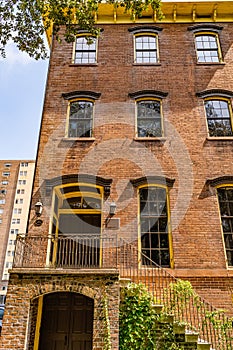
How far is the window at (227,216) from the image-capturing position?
31.0ft

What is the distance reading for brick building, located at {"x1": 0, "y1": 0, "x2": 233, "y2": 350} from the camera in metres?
8.42

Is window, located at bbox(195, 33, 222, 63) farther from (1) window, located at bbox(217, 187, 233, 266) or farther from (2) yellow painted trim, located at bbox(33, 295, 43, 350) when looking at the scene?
(2) yellow painted trim, located at bbox(33, 295, 43, 350)

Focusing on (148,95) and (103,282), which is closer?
(103,282)

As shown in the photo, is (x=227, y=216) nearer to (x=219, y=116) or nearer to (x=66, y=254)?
(x=219, y=116)

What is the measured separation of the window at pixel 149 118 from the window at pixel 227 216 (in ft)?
9.92

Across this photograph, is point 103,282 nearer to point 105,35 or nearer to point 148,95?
point 148,95

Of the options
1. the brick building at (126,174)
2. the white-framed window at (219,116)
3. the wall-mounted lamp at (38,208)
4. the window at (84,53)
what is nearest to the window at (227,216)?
the brick building at (126,174)

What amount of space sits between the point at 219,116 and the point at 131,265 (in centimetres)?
643

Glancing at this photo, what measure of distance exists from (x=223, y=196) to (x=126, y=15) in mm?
8846

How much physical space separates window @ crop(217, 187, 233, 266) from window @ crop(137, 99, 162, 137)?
3022mm

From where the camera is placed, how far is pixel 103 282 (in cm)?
721

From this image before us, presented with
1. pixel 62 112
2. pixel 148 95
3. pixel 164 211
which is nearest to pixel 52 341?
pixel 164 211

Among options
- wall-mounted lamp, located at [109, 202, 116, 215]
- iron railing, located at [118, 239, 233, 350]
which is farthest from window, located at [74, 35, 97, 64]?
iron railing, located at [118, 239, 233, 350]

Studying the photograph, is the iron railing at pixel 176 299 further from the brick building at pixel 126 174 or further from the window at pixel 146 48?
the window at pixel 146 48
